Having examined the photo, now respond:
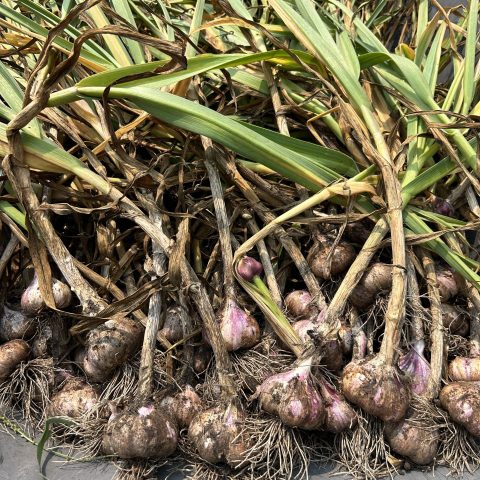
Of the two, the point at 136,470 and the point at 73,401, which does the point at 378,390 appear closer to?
the point at 136,470

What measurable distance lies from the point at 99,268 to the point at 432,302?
815 millimetres

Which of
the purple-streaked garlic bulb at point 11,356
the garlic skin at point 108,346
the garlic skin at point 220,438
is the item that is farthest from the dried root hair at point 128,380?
the purple-streaked garlic bulb at point 11,356

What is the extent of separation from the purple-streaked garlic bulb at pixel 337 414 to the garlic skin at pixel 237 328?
191mm

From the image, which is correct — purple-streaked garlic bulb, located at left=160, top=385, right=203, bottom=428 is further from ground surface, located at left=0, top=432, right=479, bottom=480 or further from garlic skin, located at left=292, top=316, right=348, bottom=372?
garlic skin, located at left=292, top=316, right=348, bottom=372

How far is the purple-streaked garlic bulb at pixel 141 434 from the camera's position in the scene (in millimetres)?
1100

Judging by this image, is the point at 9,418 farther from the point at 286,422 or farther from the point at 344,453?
the point at 344,453

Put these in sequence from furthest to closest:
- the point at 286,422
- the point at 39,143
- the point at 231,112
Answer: the point at 231,112, the point at 39,143, the point at 286,422

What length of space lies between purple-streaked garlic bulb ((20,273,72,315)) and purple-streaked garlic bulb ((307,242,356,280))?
1.89ft

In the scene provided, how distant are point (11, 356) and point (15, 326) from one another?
10 cm

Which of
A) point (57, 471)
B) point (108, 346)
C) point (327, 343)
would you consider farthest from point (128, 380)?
point (327, 343)

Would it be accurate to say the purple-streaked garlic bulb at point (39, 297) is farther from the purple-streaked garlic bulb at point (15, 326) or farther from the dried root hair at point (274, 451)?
the dried root hair at point (274, 451)

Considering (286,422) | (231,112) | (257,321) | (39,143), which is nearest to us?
(286,422)

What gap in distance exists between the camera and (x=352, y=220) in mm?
1284

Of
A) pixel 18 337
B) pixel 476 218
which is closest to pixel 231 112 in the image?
pixel 476 218
